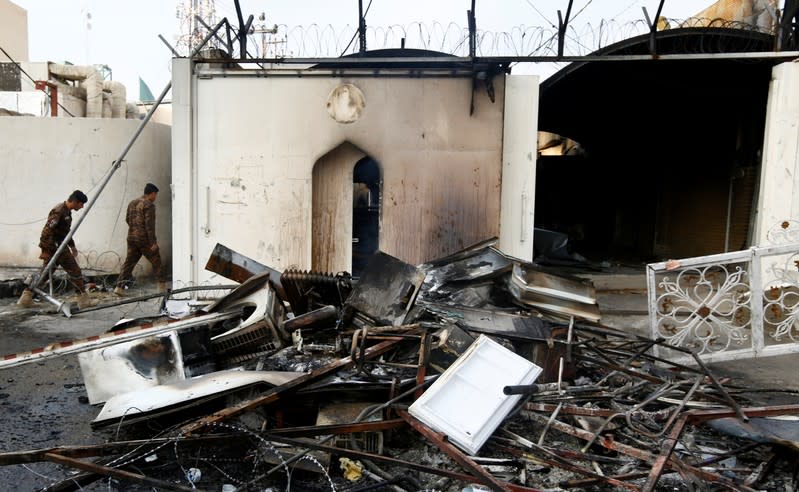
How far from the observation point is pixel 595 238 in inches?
568

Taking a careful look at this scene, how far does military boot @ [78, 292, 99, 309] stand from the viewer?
729 cm

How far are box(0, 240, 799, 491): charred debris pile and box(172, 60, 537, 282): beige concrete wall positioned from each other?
2.83 m

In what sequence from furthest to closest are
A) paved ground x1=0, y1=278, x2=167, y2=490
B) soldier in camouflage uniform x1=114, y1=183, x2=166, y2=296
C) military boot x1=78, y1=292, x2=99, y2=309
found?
soldier in camouflage uniform x1=114, y1=183, x2=166, y2=296 < military boot x1=78, y1=292, x2=99, y2=309 < paved ground x1=0, y1=278, x2=167, y2=490

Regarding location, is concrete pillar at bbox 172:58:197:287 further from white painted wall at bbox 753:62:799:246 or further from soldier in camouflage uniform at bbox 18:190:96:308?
white painted wall at bbox 753:62:799:246

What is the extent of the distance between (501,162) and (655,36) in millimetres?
2593

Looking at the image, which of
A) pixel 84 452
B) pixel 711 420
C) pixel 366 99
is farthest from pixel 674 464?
pixel 366 99

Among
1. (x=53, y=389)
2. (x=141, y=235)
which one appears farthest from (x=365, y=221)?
(x=53, y=389)

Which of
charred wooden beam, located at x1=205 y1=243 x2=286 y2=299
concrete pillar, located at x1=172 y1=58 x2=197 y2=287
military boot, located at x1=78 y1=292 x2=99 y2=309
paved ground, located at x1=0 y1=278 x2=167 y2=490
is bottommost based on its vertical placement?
paved ground, located at x1=0 y1=278 x2=167 y2=490

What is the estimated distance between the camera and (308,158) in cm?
734

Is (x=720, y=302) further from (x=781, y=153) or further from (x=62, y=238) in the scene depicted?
(x=62, y=238)

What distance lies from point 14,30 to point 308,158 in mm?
20379

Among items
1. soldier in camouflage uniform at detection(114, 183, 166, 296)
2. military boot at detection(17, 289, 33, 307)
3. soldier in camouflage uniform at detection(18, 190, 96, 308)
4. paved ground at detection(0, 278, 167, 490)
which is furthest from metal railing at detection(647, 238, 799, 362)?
military boot at detection(17, 289, 33, 307)

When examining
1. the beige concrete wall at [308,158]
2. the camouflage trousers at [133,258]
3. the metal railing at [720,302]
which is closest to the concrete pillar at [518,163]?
the beige concrete wall at [308,158]

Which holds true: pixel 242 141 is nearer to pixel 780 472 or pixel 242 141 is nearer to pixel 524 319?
pixel 524 319
